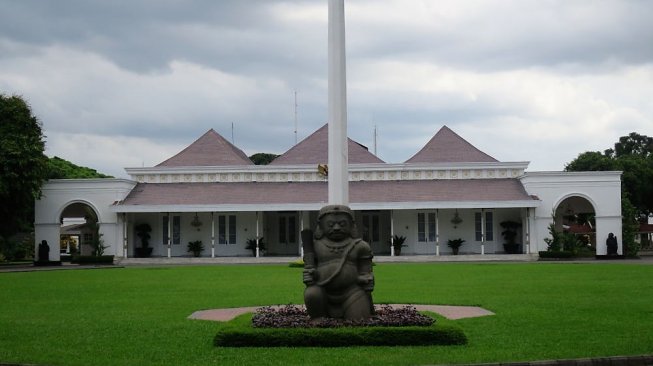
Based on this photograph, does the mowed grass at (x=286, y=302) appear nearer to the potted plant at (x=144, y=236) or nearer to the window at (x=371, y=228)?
the potted plant at (x=144, y=236)

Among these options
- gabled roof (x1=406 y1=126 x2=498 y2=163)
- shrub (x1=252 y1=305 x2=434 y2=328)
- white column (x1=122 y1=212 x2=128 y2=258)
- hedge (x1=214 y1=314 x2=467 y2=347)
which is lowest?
hedge (x1=214 y1=314 x2=467 y2=347)

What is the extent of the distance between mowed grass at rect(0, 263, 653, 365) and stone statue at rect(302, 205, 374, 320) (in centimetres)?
129

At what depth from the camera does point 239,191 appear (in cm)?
4400

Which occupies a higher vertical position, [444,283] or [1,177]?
[1,177]

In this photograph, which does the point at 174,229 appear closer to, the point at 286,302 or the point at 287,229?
the point at 287,229

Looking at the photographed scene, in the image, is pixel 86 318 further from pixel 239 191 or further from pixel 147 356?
pixel 239 191

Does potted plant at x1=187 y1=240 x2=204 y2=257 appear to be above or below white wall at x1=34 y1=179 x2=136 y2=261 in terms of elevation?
below

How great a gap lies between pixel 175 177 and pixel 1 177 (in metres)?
10.1

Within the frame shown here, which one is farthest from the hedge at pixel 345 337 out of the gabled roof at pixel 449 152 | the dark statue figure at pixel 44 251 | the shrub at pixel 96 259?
the gabled roof at pixel 449 152

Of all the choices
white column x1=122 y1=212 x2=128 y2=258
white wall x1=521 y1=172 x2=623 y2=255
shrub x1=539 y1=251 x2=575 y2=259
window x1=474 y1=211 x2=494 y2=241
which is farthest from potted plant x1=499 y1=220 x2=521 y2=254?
white column x1=122 y1=212 x2=128 y2=258

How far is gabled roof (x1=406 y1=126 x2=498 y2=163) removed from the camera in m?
45.8

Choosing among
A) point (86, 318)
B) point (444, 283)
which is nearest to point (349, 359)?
point (86, 318)

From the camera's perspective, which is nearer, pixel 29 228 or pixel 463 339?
pixel 463 339

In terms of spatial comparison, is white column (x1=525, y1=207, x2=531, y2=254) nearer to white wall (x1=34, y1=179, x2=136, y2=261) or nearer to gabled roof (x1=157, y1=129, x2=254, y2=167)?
gabled roof (x1=157, y1=129, x2=254, y2=167)
